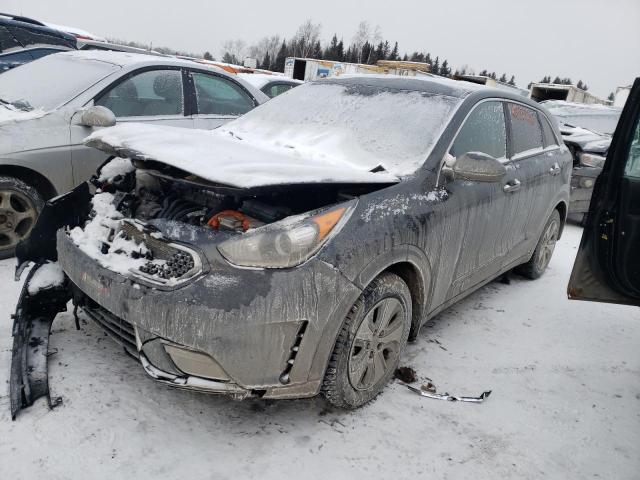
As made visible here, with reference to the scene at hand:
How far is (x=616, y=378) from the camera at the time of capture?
3318 millimetres

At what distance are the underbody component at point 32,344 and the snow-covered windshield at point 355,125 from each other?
4.75 feet

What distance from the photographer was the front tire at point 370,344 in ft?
7.54

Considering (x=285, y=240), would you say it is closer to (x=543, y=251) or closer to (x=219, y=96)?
(x=219, y=96)

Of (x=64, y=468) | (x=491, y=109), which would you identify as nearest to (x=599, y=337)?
(x=491, y=109)

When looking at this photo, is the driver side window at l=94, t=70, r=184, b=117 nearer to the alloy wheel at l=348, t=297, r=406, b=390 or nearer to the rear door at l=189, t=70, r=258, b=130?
the rear door at l=189, t=70, r=258, b=130

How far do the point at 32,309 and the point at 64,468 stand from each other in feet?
3.42

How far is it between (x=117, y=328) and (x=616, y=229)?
9.20 ft

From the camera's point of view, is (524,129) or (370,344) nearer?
(370,344)

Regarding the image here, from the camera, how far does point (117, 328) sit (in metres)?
A: 2.29

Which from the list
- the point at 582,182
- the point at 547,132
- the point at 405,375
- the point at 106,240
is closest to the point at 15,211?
the point at 106,240

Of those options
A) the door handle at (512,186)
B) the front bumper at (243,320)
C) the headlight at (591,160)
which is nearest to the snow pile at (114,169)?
the front bumper at (243,320)

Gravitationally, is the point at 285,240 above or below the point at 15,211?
above

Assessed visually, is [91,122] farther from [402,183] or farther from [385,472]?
[385,472]

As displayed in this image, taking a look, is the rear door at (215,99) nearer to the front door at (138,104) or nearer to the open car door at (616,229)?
the front door at (138,104)
